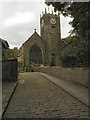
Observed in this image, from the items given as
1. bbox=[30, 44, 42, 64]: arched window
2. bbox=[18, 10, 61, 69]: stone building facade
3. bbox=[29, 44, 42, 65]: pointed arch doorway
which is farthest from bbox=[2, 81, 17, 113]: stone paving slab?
A: bbox=[30, 44, 42, 64]: arched window

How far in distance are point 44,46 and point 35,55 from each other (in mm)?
4529

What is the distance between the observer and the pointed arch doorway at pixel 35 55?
34.4 meters

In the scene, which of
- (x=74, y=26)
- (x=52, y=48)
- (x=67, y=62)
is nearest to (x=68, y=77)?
(x=67, y=62)

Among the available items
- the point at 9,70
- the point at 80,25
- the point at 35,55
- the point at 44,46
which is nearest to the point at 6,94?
the point at 9,70

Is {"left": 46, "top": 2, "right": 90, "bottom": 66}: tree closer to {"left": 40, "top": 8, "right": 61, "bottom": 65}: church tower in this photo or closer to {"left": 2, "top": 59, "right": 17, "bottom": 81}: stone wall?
{"left": 2, "top": 59, "right": 17, "bottom": 81}: stone wall

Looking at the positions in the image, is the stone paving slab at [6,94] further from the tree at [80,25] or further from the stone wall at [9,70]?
the tree at [80,25]

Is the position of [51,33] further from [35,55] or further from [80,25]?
[80,25]

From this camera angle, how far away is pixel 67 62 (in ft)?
32.4

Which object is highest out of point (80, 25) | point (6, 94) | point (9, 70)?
point (80, 25)

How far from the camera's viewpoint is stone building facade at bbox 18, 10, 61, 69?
33719 millimetres

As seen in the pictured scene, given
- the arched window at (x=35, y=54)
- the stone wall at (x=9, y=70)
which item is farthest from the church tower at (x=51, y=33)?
the stone wall at (x=9, y=70)

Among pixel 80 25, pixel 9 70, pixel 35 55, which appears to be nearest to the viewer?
pixel 80 25

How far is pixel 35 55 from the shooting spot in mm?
35031

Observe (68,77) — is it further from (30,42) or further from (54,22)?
(54,22)
